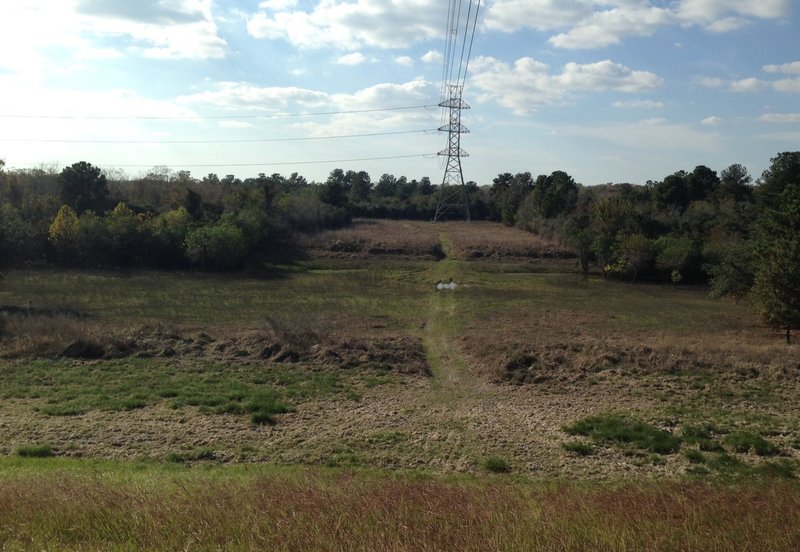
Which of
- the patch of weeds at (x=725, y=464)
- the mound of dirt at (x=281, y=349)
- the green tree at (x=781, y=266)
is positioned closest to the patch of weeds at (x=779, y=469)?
the patch of weeds at (x=725, y=464)

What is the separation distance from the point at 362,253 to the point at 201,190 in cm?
4174

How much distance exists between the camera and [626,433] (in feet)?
43.7

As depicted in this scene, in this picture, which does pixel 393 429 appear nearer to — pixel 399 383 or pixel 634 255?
pixel 399 383

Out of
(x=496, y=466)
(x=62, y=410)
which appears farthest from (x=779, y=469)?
(x=62, y=410)

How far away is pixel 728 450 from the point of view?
1249 centimetres

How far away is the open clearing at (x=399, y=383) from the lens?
12.5 metres

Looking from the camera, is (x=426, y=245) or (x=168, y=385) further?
(x=426, y=245)

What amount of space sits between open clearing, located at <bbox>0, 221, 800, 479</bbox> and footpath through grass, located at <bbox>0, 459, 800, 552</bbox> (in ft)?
15.8

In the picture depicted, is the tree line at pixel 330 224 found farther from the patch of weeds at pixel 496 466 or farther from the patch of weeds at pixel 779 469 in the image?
the patch of weeds at pixel 496 466

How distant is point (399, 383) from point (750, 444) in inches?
395

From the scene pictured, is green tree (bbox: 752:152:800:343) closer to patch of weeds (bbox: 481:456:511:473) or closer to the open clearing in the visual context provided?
the open clearing

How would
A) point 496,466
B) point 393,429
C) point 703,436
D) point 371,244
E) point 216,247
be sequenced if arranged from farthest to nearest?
point 371,244
point 216,247
point 393,429
point 703,436
point 496,466

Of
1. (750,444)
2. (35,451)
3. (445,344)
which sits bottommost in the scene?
(445,344)

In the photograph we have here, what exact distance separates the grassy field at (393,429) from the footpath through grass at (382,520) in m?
0.03
